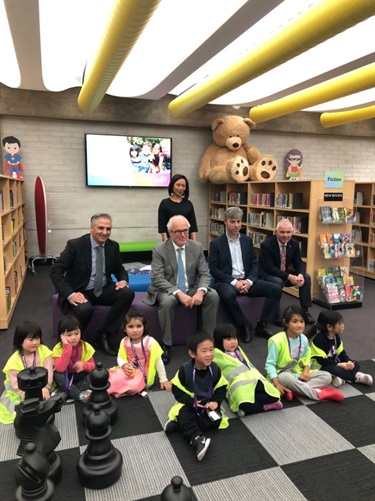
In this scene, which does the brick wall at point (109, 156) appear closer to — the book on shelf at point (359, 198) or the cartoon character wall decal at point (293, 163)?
the cartoon character wall decal at point (293, 163)

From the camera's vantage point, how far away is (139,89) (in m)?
6.15

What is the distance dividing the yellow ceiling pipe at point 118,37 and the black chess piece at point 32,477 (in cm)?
240

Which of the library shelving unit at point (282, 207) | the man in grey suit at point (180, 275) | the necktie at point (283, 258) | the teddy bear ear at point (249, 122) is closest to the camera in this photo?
the man in grey suit at point (180, 275)

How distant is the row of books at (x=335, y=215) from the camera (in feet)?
14.7

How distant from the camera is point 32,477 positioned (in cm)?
142

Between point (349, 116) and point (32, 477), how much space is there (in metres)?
6.55

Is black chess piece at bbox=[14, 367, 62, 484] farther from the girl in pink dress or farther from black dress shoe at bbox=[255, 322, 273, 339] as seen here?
black dress shoe at bbox=[255, 322, 273, 339]

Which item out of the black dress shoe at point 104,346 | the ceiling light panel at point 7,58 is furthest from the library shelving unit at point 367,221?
the ceiling light panel at point 7,58

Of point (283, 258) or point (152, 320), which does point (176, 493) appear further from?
point (283, 258)

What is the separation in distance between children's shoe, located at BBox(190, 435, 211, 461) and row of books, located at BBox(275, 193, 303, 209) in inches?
141

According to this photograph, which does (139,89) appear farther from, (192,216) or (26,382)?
(26,382)

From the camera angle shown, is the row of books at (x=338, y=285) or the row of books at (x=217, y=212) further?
the row of books at (x=217, y=212)

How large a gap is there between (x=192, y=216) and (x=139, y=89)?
2884 millimetres

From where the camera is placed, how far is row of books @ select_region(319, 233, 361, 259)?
4473 millimetres
